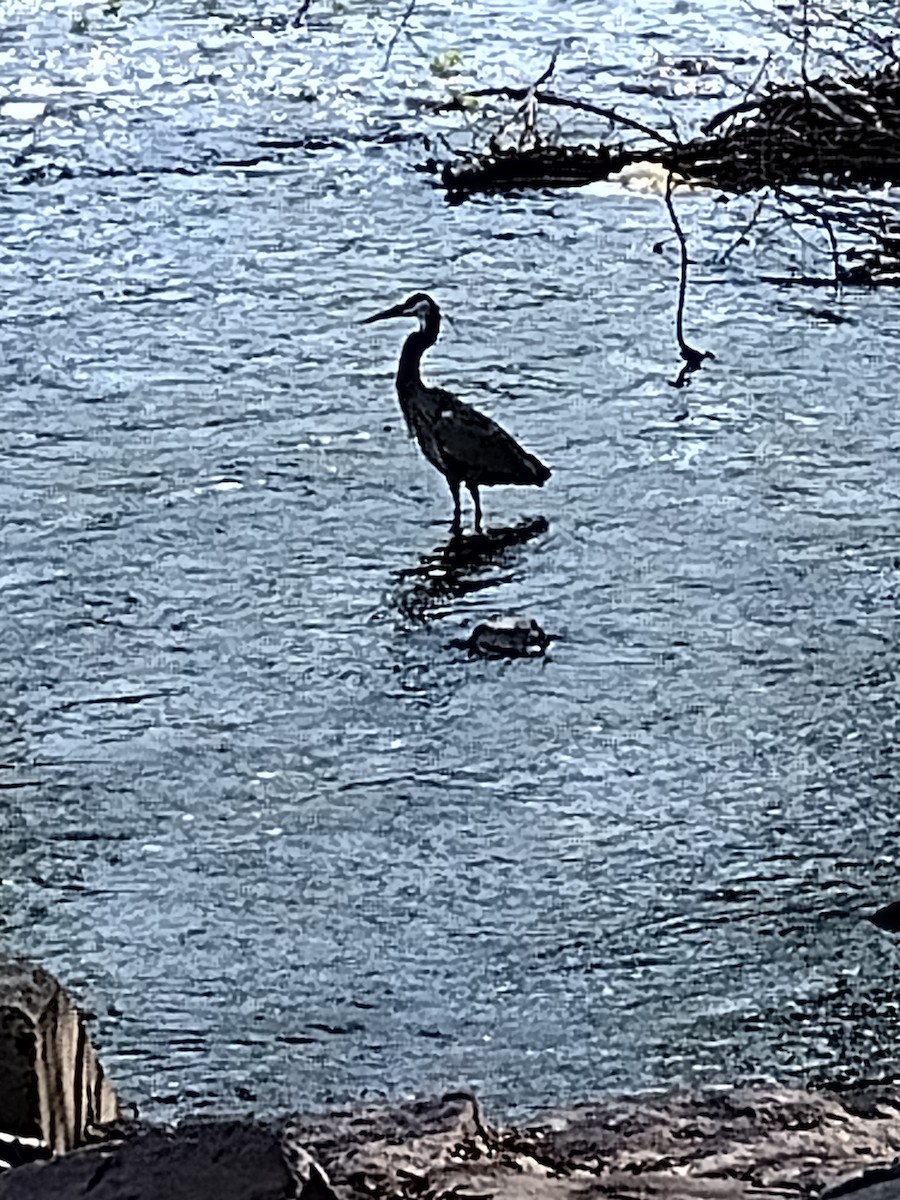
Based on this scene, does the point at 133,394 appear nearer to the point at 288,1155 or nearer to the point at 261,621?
the point at 261,621

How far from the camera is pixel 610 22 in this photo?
955 centimetres

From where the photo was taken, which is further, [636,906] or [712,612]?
[712,612]

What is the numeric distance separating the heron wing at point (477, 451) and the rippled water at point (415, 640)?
12 cm

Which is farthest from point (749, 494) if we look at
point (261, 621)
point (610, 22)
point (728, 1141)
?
point (610, 22)

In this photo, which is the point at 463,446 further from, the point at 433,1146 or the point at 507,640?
the point at 433,1146

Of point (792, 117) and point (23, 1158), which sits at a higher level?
point (792, 117)

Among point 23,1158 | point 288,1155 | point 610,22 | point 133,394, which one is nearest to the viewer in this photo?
point 288,1155

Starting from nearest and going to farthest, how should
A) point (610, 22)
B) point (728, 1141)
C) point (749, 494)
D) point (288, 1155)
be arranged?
point (288, 1155)
point (728, 1141)
point (749, 494)
point (610, 22)

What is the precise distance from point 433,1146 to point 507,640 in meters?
2.43

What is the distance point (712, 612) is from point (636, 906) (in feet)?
4.06

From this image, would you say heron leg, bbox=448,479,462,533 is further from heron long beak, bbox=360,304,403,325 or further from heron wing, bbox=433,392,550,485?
heron long beak, bbox=360,304,403,325

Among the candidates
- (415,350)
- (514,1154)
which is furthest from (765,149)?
(514,1154)

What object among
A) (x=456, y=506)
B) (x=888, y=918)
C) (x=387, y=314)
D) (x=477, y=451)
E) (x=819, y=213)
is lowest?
(x=888, y=918)

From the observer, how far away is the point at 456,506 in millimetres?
5586
